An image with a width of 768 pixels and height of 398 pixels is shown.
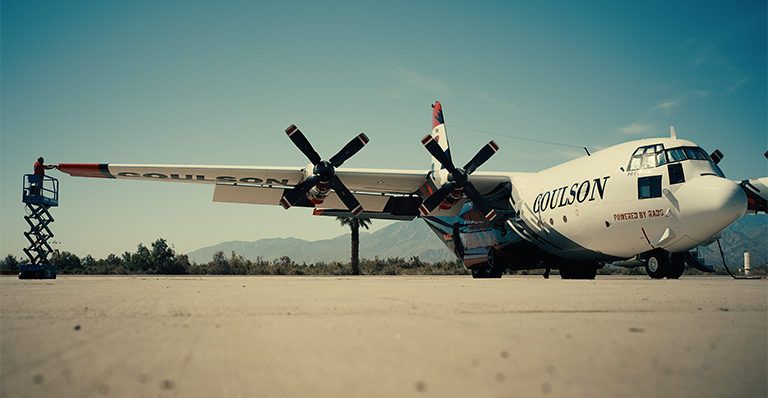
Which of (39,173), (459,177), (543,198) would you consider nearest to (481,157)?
(459,177)

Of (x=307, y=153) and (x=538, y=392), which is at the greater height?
(x=307, y=153)

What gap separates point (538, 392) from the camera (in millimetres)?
2086

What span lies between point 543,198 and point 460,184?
3116mm

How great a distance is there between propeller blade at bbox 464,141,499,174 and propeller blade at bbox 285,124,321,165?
19.9 feet

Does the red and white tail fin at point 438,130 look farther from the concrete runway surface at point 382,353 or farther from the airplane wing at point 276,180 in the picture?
the concrete runway surface at point 382,353

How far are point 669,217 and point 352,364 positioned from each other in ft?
41.8

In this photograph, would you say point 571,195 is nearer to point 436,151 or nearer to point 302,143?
point 436,151

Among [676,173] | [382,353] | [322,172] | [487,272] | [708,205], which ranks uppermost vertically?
[322,172]

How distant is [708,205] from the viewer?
11539 millimetres

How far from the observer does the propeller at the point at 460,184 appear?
56.1 ft

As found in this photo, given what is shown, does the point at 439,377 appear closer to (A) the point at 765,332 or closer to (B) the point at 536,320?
(B) the point at 536,320

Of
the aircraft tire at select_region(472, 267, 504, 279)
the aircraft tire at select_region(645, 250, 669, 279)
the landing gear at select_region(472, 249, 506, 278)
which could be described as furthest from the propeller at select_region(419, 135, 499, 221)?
the aircraft tire at select_region(645, 250, 669, 279)

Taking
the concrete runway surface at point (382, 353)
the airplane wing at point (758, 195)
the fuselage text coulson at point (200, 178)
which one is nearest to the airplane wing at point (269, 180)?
the fuselage text coulson at point (200, 178)

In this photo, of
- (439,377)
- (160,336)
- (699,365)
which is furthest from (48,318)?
(699,365)
